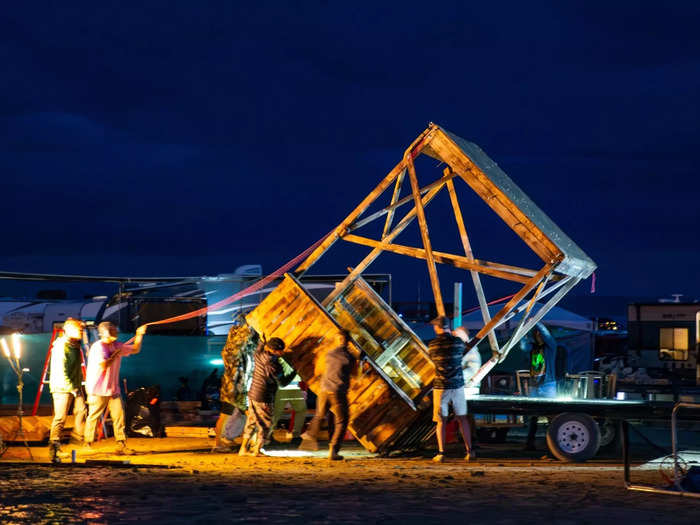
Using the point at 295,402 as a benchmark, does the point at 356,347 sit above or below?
above

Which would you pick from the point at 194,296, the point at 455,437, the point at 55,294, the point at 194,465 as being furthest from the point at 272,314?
the point at 55,294

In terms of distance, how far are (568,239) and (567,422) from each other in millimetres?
2660

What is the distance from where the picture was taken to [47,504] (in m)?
9.09

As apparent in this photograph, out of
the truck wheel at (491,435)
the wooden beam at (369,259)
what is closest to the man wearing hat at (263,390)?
the wooden beam at (369,259)

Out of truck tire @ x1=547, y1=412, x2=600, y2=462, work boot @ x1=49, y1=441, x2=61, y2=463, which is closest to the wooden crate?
truck tire @ x1=547, y1=412, x2=600, y2=462

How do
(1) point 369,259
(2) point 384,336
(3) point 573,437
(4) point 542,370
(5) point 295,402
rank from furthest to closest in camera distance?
(5) point 295,402 < (4) point 542,370 < (2) point 384,336 < (1) point 369,259 < (3) point 573,437

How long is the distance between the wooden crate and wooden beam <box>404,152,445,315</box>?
697 millimetres

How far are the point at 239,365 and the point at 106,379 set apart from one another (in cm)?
192

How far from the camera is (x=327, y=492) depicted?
10008 millimetres

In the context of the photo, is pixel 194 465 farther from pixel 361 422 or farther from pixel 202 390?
pixel 202 390

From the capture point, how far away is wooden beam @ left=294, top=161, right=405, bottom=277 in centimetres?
1412

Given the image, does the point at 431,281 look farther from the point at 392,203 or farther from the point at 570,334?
the point at 570,334

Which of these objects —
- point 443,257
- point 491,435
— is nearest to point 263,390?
point 443,257

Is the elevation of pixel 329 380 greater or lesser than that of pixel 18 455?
greater
